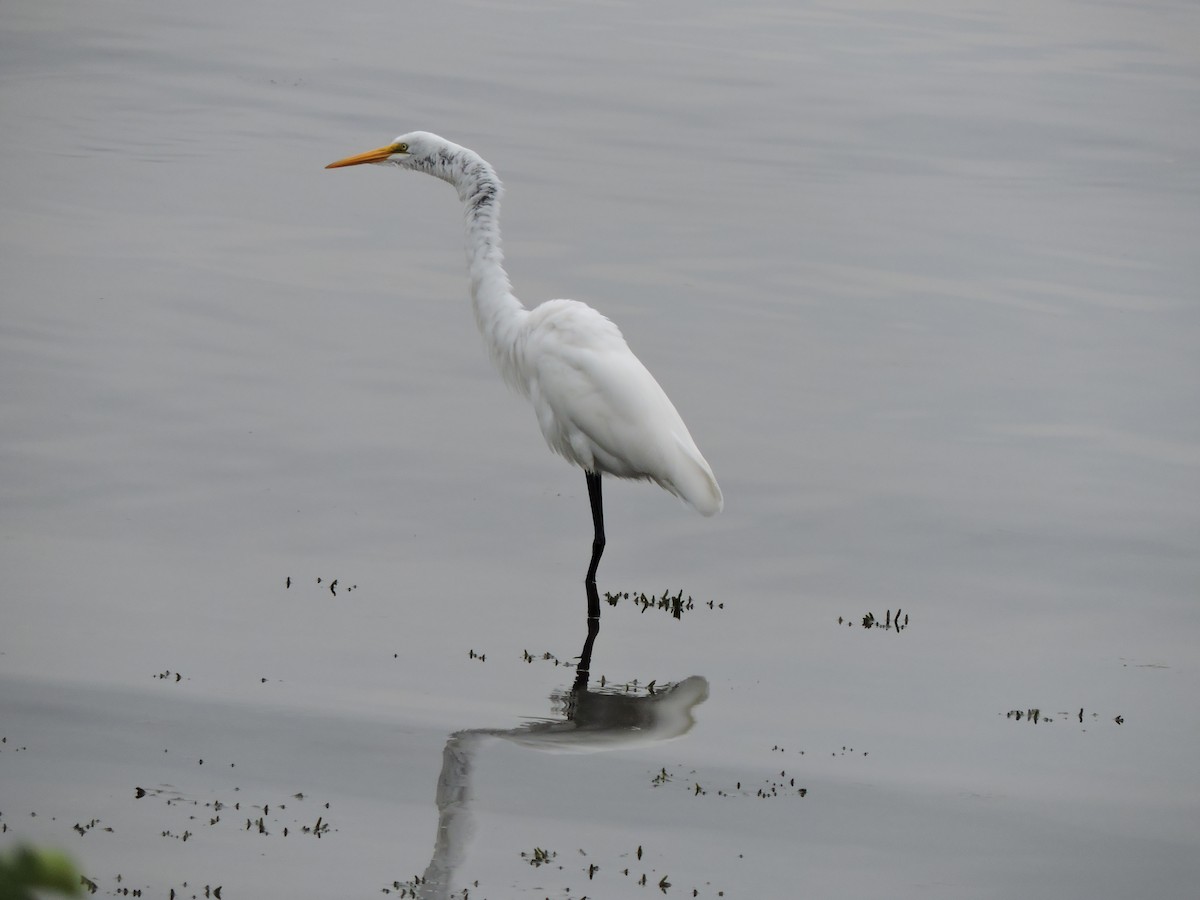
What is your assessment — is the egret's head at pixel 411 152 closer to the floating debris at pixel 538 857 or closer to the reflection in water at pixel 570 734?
the reflection in water at pixel 570 734

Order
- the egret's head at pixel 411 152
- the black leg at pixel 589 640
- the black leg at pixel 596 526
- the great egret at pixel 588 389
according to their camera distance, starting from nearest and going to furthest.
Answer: the black leg at pixel 589 640 → the great egret at pixel 588 389 → the black leg at pixel 596 526 → the egret's head at pixel 411 152

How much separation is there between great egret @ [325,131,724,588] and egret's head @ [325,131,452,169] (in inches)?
18.0

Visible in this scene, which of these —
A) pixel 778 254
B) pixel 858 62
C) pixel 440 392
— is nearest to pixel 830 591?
pixel 440 392

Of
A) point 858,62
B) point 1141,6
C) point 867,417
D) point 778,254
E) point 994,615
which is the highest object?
point 1141,6

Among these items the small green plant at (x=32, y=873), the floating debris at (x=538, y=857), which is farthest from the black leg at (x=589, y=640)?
the small green plant at (x=32, y=873)

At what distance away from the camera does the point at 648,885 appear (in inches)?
205

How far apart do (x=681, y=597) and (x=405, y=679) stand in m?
2.15

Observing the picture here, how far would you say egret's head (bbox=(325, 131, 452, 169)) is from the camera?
9.42 m

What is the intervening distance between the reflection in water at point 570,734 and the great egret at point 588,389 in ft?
3.92

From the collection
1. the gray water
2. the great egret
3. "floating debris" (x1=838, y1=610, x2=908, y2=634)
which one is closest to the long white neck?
the great egret

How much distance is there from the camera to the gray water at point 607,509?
18.9 feet

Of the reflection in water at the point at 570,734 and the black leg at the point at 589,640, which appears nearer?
the reflection in water at the point at 570,734

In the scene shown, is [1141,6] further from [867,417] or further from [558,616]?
[558,616]

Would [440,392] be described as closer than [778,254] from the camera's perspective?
Yes
